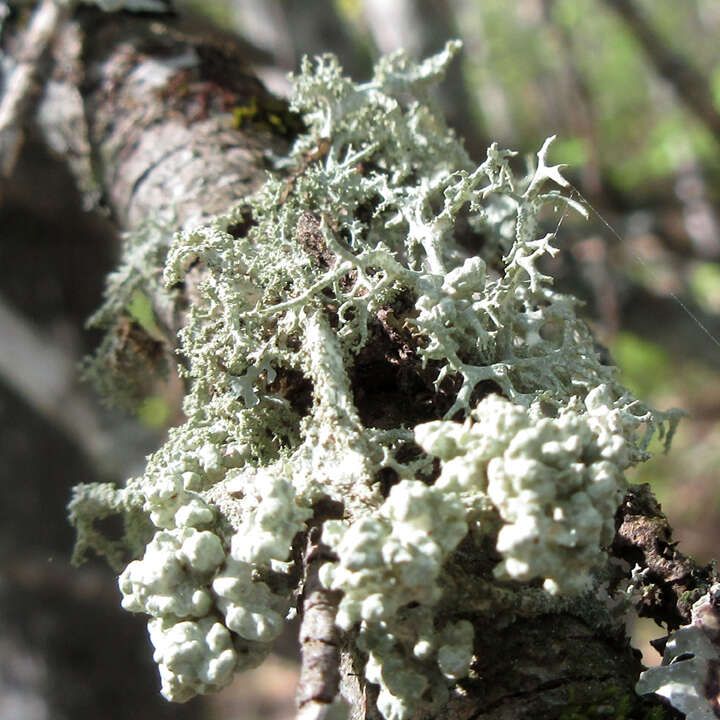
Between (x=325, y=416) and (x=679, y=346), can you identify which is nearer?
(x=325, y=416)

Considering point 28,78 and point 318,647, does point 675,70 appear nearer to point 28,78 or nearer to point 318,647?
point 28,78

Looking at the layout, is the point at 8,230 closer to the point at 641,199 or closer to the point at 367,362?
the point at 367,362

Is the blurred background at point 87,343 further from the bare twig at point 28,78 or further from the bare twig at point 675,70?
the bare twig at point 28,78

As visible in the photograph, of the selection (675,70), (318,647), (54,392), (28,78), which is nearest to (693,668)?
(318,647)

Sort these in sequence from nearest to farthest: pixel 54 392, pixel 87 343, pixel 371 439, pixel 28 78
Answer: pixel 371 439 → pixel 28 78 → pixel 54 392 → pixel 87 343

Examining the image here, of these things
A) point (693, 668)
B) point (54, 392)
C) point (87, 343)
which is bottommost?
point (693, 668)

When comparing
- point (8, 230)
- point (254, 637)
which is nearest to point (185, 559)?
point (254, 637)
